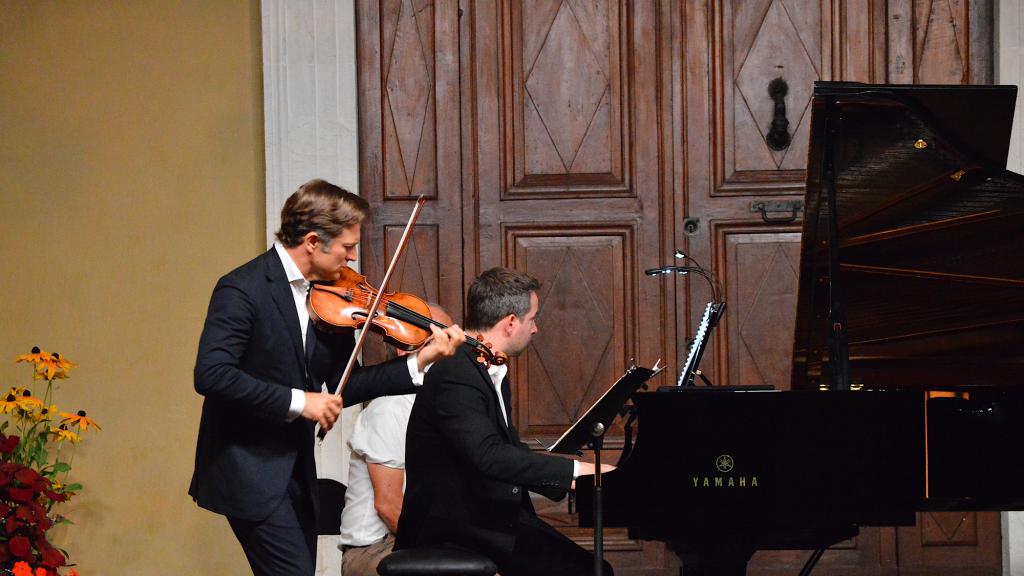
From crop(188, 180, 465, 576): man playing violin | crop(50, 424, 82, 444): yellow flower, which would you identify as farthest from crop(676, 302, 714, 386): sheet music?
crop(50, 424, 82, 444): yellow flower

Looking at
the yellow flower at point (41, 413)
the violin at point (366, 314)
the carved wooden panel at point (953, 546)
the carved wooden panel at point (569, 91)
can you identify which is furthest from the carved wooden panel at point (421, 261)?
the carved wooden panel at point (953, 546)

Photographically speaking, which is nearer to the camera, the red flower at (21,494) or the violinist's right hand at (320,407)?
the violinist's right hand at (320,407)

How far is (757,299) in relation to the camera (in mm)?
4617

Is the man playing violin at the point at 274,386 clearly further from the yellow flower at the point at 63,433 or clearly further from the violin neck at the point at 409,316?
the yellow flower at the point at 63,433

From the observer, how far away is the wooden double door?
4609 millimetres

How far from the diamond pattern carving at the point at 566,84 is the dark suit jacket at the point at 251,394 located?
81.3 inches

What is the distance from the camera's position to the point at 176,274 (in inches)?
185

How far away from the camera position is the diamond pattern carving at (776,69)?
4629 millimetres

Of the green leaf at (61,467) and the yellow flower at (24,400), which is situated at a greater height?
the yellow flower at (24,400)

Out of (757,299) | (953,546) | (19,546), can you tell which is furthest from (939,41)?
(19,546)

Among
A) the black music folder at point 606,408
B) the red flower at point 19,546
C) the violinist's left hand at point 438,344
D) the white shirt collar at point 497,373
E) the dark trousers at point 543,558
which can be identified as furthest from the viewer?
the red flower at point 19,546

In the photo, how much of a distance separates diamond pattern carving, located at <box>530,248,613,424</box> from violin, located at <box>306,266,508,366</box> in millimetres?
1497

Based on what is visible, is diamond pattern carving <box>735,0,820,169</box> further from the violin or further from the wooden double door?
the violin

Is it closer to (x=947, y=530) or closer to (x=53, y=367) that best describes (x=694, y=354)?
(x=947, y=530)
